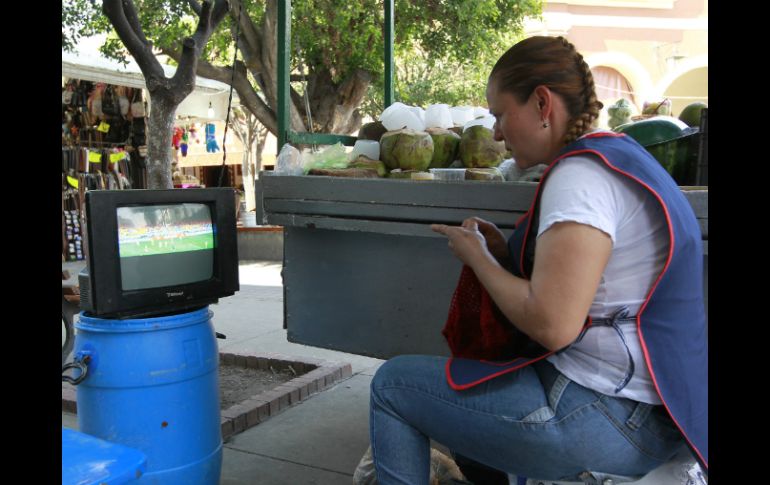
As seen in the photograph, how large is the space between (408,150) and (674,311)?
52.8 inches

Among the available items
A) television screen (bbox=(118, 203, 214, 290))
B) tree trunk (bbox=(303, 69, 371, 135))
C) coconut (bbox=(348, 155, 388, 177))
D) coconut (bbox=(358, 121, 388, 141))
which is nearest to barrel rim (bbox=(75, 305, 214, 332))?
television screen (bbox=(118, 203, 214, 290))

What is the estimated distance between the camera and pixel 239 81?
1011cm

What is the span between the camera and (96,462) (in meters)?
1.34

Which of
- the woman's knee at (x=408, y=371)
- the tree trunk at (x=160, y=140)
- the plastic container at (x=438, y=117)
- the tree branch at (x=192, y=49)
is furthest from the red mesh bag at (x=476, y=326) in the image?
the tree trunk at (x=160, y=140)

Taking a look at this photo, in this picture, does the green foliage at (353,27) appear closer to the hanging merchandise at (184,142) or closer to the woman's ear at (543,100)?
the hanging merchandise at (184,142)

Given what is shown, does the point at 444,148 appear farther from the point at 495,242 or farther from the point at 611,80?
the point at 611,80

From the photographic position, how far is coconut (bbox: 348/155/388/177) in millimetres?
2584

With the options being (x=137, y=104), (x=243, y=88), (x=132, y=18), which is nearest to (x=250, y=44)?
(x=243, y=88)

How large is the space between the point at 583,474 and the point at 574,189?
62 centimetres

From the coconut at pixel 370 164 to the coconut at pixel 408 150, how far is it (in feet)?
0.13

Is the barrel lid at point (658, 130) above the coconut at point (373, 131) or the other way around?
the other way around

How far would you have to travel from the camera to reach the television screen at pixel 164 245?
2539 mm

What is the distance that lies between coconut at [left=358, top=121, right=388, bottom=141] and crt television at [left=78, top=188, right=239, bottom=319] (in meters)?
0.66
